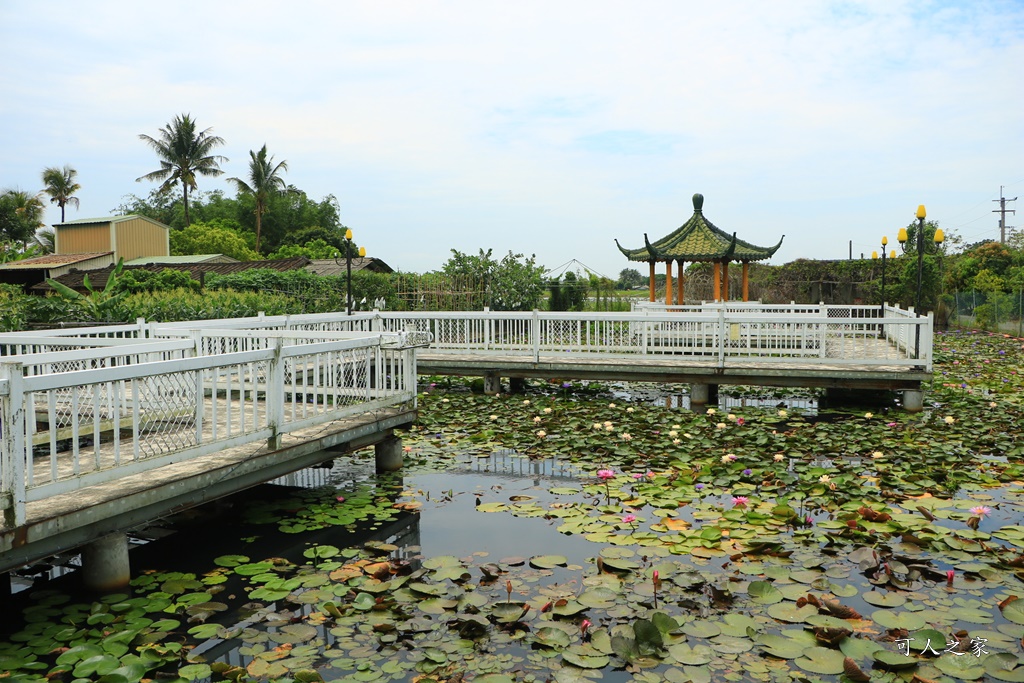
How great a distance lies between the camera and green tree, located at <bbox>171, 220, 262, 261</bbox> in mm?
41688

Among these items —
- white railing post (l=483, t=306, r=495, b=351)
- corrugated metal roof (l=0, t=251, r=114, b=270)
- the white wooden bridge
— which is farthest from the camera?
corrugated metal roof (l=0, t=251, r=114, b=270)

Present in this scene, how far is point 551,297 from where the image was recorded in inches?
993

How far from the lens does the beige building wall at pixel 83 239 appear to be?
36000mm

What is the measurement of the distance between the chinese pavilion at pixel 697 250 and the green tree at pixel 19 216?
1525 inches

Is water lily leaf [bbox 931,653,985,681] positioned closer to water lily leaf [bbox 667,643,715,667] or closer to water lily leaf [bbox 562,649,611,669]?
water lily leaf [bbox 667,643,715,667]

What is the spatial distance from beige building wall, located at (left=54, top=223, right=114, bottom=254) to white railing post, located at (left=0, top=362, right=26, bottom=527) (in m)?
35.9

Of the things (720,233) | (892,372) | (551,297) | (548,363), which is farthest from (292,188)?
(892,372)

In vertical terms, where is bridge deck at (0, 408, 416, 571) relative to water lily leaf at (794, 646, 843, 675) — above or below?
above

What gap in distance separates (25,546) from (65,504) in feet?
1.14

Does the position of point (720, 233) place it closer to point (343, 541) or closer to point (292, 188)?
point (343, 541)

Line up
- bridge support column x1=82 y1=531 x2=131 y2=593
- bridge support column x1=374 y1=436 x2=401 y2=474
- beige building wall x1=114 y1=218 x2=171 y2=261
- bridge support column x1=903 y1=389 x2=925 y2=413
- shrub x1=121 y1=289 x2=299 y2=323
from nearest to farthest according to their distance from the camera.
A: 1. bridge support column x1=82 y1=531 x2=131 y2=593
2. bridge support column x1=374 y1=436 x2=401 y2=474
3. bridge support column x1=903 y1=389 x2=925 y2=413
4. shrub x1=121 y1=289 x2=299 y2=323
5. beige building wall x1=114 y1=218 x2=171 y2=261

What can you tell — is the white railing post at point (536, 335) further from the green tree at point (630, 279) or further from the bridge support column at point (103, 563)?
the green tree at point (630, 279)

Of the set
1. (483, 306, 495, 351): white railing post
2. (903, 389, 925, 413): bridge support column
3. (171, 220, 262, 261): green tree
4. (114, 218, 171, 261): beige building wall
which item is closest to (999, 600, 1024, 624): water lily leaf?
(903, 389, 925, 413): bridge support column

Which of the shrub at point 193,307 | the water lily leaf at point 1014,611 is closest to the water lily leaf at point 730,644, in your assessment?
the water lily leaf at point 1014,611
